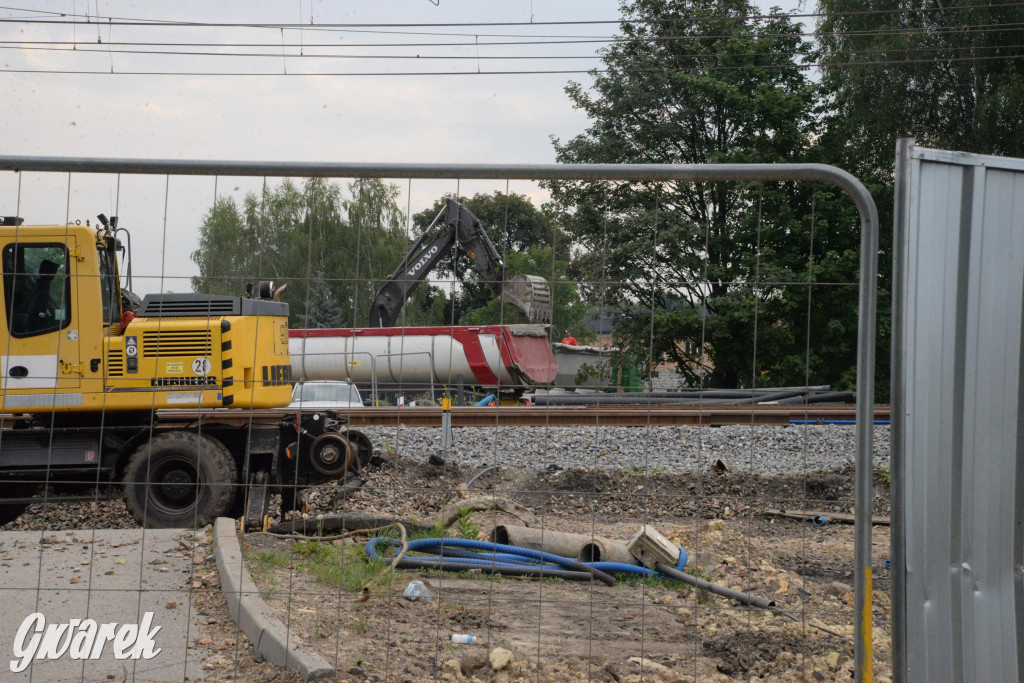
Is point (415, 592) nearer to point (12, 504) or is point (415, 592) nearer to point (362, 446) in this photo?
point (362, 446)

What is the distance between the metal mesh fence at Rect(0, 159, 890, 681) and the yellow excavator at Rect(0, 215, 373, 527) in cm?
3

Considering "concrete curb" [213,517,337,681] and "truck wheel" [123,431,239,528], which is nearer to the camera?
"concrete curb" [213,517,337,681]

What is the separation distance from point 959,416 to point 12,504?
8248mm

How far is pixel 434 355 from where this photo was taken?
197 inches

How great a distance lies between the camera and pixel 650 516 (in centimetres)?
796

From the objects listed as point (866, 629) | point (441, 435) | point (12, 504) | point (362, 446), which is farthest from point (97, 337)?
point (866, 629)

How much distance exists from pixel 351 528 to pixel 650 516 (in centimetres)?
287

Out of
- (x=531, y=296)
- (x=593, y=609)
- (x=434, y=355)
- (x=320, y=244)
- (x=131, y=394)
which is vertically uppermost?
(x=320, y=244)

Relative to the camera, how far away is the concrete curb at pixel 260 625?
12.0 ft

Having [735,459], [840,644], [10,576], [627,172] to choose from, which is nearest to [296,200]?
[627,172]

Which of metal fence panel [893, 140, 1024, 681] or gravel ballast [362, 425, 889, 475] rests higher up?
metal fence panel [893, 140, 1024, 681]

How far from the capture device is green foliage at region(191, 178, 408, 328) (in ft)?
Result: 11.9

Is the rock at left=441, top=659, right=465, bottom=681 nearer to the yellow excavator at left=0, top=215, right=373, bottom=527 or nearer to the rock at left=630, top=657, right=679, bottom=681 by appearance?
the rock at left=630, top=657, right=679, bottom=681

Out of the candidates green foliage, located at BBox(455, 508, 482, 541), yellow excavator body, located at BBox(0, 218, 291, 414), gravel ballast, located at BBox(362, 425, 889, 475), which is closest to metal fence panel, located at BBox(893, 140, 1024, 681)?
gravel ballast, located at BBox(362, 425, 889, 475)
